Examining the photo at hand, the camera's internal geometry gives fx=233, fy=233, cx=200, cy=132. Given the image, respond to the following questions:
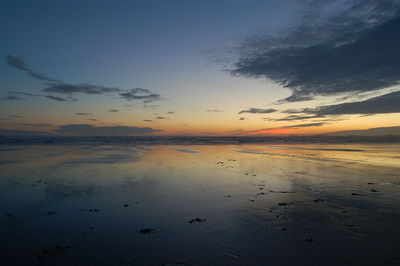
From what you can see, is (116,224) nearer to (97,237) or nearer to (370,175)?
(97,237)

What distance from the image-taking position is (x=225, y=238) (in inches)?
259

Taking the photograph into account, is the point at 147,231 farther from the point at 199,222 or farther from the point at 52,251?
the point at 52,251

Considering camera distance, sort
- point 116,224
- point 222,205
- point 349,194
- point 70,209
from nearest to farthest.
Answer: point 116,224 → point 70,209 → point 222,205 → point 349,194

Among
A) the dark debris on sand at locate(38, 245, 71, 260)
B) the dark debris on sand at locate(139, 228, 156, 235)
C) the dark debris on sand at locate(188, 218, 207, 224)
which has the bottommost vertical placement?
the dark debris on sand at locate(38, 245, 71, 260)

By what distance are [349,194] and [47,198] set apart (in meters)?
13.8

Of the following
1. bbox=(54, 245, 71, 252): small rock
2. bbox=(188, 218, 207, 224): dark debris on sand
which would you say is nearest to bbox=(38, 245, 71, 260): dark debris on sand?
bbox=(54, 245, 71, 252): small rock

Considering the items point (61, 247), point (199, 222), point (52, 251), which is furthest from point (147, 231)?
point (52, 251)

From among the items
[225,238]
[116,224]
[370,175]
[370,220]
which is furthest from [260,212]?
[370,175]

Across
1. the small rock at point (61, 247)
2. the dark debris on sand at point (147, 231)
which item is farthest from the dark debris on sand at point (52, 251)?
the dark debris on sand at point (147, 231)

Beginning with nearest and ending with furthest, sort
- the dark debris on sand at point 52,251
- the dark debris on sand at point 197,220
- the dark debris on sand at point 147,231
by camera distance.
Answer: the dark debris on sand at point 52,251 → the dark debris on sand at point 147,231 → the dark debris on sand at point 197,220

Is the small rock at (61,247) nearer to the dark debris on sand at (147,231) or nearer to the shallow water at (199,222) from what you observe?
the shallow water at (199,222)

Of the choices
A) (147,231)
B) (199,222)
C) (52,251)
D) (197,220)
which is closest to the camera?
(52,251)

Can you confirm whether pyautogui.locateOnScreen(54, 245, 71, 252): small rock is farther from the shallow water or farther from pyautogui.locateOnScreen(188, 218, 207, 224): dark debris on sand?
pyautogui.locateOnScreen(188, 218, 207, 224): dark debris on sand

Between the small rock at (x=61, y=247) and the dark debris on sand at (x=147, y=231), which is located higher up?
the dark debris on sand at (x=147, y=231)
